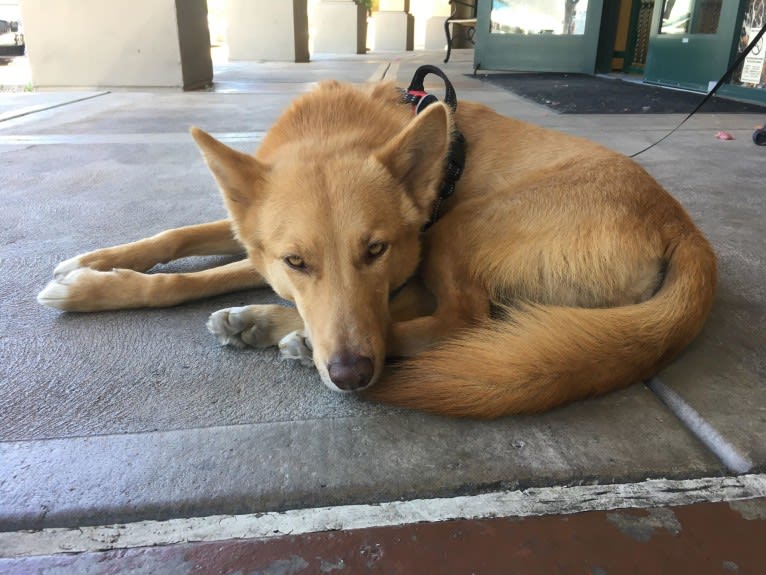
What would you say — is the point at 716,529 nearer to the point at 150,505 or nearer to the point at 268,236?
the point at 150,505

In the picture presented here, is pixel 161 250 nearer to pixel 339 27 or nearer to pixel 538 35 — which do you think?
pixel 538 35

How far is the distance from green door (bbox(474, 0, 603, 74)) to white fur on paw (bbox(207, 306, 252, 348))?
10.2 m

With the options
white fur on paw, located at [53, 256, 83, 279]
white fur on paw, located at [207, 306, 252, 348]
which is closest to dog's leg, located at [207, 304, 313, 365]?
white fur on paw, located at [207, 306, 252, 348]

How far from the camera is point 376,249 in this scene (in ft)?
5.38

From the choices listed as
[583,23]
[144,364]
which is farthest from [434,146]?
[583,23]

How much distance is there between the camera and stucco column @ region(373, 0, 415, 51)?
21.7m

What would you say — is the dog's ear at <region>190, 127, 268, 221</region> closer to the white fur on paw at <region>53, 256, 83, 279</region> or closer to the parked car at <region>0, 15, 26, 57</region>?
the white fur on paw at <region>53, 256, 83, 279</region>

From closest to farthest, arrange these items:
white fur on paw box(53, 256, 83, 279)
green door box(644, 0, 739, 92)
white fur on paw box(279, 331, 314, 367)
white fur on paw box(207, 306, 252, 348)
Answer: white fur on paw box(279, 331, 314, 367), white fur on paw box(207, 306, 252, 348), white fur on paw box(53, 256, 83, 279), green door box(644, 0, 739, 92)

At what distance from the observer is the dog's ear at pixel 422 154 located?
1.68 metres

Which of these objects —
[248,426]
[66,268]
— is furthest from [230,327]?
[66,268]

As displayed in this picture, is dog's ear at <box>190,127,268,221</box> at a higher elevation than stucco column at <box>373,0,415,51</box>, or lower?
lower

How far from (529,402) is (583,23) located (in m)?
10.5

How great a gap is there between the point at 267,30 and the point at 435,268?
1287 cm

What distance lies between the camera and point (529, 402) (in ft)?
4.30
